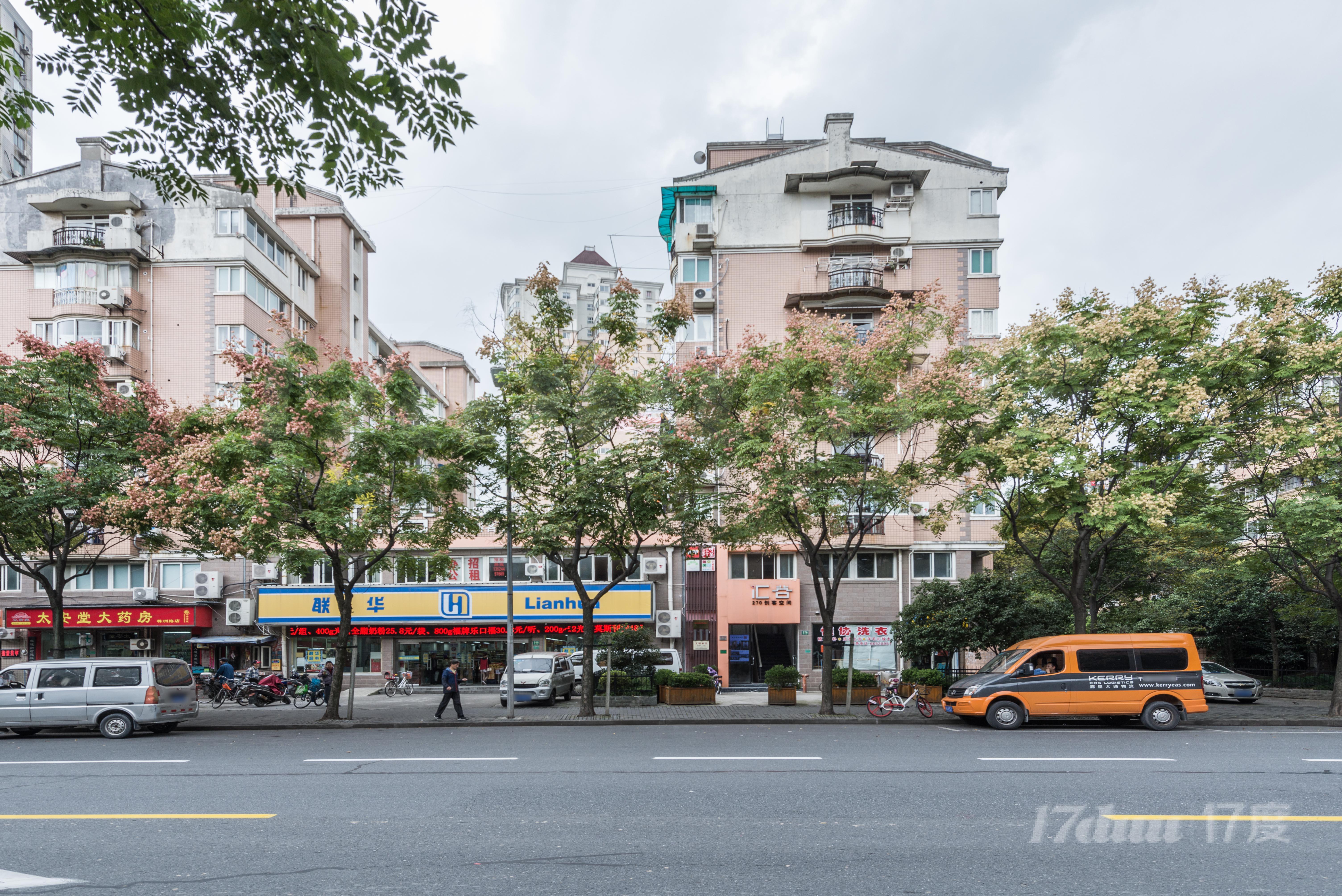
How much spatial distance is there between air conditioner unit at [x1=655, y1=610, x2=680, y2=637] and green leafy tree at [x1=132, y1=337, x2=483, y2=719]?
13.7m

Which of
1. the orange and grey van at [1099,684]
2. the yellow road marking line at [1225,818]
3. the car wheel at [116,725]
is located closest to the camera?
the yellow road marking line at [1225,818]

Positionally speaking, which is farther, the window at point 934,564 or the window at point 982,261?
the window at point 982,261

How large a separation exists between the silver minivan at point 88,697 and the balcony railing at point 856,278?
25882mm

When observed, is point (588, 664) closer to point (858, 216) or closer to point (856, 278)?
point (856, 278)

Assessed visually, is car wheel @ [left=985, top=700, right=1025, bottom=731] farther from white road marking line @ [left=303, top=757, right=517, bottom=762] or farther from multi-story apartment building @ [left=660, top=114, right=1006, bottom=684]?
multi-story apartment building @ [left=660, top=114, right=1006, bottom=684]

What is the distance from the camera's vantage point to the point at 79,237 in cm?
3491

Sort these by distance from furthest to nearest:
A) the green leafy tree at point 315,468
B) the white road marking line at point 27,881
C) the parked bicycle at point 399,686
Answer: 1. the parked bicycle at point 399,686
2. the green leafy tree at point 315,468
3. the white road marking line at point 27,881

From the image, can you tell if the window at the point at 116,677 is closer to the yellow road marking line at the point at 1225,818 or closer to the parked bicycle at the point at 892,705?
the parked bicycle at the point at 892,705

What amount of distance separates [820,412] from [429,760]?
10.9 m

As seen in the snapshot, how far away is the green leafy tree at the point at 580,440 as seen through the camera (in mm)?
19891

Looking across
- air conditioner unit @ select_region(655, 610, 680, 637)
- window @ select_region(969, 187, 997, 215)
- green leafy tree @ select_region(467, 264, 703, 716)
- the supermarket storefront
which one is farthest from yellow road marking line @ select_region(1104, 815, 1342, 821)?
window @ select_region(969, 187, 997, 215)

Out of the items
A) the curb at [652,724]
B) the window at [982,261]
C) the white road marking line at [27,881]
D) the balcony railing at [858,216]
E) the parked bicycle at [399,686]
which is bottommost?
the parked bicycle at [399,686]

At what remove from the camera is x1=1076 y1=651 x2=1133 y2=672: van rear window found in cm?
1900

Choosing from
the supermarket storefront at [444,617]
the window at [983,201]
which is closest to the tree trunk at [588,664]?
the supermarket storefront at [444,617]
